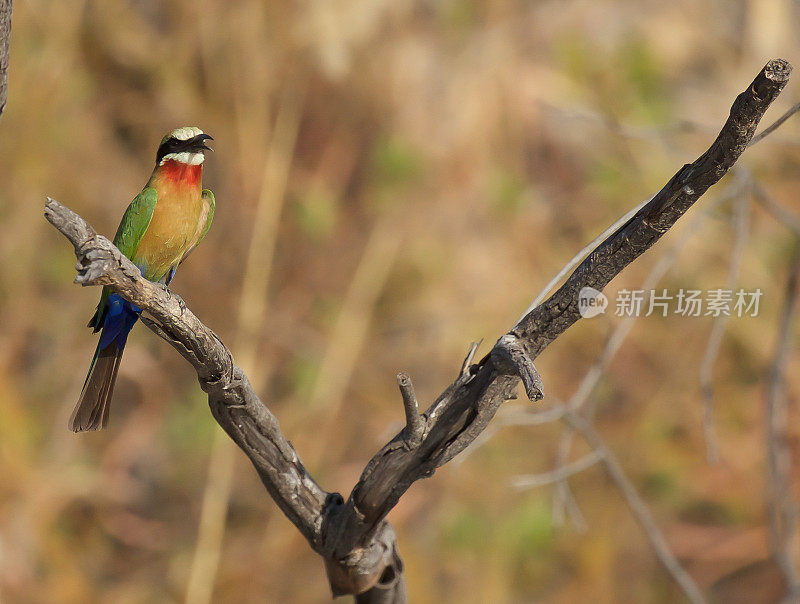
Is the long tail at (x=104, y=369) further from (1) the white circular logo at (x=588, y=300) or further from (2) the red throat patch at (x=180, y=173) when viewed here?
(1) the white circular logo at (x=588, y=300)

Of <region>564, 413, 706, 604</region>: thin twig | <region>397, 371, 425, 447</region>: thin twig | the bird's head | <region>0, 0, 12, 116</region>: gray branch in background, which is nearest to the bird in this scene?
the bird's head

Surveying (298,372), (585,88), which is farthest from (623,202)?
(298,372)

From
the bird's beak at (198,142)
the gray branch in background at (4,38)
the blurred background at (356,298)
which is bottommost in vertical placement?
the gray branch in background at (4,38)

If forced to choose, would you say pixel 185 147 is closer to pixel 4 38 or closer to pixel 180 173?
pixel 180 173

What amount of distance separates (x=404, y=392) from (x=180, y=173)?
0.61 m

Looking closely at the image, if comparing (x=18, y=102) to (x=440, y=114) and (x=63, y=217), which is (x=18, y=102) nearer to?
(x=440, y=114)

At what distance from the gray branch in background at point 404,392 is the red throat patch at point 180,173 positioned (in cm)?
29

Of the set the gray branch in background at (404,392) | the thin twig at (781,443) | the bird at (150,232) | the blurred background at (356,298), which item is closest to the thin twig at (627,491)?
the thin twig at (781,443)

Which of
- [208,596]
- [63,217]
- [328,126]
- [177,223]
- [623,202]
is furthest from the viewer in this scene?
[623,202]

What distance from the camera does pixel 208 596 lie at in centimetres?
304

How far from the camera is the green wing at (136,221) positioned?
1.39m

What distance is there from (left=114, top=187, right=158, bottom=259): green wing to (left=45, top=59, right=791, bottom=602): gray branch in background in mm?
225

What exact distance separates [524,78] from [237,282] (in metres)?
1.99

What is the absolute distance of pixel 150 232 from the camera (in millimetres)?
1401
